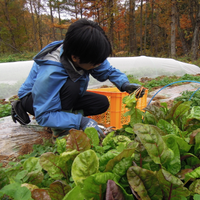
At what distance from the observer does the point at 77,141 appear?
701mm

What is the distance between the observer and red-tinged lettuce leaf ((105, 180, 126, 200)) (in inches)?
16.6

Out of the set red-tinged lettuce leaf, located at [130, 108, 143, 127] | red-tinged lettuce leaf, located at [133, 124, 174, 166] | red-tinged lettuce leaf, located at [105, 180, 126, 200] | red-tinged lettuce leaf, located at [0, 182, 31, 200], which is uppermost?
red-tinged lettuce leaf, located at [133, 124, 174, 166]

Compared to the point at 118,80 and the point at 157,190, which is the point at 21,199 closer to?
the point at 157,190

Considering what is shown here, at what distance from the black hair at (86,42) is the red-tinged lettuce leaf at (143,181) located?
1.10 metres

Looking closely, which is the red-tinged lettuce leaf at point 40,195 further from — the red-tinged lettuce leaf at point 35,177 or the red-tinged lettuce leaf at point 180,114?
the red-tinged lettuce leaf at point 180,114

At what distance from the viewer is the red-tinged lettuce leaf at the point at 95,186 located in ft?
1.45

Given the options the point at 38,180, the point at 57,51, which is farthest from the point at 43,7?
the point at 38,180

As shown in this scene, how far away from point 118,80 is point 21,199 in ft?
5.46

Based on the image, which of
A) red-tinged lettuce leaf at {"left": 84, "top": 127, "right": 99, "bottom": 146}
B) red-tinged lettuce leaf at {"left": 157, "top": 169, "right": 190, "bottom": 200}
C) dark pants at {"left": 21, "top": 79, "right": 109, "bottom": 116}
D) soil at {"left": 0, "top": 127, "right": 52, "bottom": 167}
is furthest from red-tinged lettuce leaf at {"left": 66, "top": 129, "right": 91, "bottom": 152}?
soil at {"left": 0, "top": 127, "right": 52, "bottom": 167}

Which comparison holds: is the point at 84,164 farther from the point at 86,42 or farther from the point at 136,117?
the point at 86,42

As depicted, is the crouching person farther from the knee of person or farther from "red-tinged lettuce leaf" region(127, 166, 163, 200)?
"red-tinged lettuce leaf" region(127, 166, 163, 200)

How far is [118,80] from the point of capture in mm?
1997

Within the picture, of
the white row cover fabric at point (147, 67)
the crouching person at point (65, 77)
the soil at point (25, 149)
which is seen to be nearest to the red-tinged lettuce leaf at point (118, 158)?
the crouching person at point (65, 77)

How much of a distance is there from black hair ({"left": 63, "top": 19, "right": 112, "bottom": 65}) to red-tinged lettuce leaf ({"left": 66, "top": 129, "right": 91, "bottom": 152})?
2.85 ft
